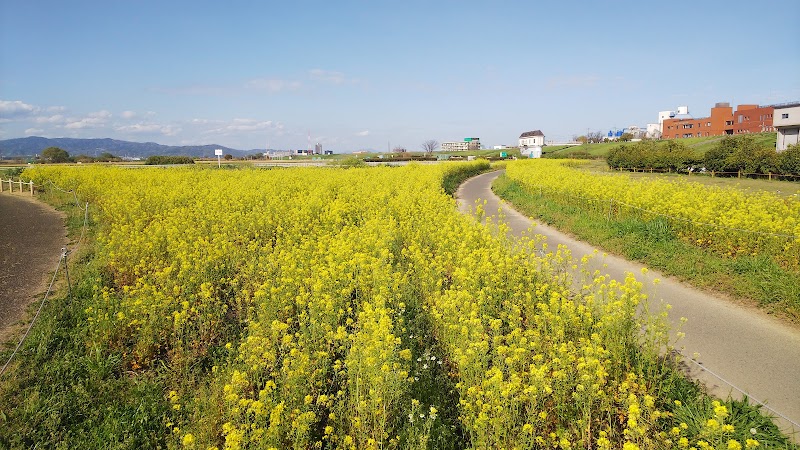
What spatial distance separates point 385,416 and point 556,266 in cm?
595

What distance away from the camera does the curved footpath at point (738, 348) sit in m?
4.60

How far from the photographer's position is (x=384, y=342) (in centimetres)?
418

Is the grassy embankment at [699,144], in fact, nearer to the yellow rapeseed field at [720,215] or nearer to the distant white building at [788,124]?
the distant white building at [788,124]

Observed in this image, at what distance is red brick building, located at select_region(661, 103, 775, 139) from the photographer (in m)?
78.8

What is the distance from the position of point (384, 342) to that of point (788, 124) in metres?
48.3

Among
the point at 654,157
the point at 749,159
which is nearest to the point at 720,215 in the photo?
the point at 749,159

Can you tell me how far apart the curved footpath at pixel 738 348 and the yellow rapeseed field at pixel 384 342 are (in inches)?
24.9

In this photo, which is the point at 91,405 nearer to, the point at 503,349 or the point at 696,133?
the point at 503,349

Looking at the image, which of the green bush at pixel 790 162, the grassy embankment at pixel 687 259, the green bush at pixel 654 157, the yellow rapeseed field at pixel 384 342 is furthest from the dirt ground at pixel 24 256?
the green bush at pixel 654 157

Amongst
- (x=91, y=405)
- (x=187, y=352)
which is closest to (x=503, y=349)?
(x=187, y=352)

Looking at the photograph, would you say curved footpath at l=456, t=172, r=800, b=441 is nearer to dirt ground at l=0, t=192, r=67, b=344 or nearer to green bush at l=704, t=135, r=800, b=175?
dirt ground at l=0, t=192, r=67, b=344

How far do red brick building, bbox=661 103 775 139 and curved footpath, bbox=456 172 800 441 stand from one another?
86.0 metres

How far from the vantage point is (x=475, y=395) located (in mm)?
4113

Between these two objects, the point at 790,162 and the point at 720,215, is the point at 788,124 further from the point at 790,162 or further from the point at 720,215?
Answer: the point at 720,215
